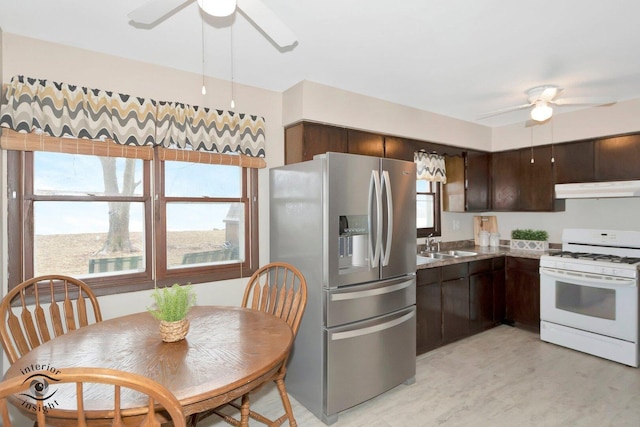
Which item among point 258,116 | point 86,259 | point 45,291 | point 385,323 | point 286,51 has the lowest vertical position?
point 385,323

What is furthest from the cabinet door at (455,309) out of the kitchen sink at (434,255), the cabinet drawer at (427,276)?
the kitchen sink at (434,255)

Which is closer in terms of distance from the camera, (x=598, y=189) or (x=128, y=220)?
(x=128, y=220)

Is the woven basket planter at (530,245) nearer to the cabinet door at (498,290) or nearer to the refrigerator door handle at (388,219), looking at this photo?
the cabinet door at (498,290)

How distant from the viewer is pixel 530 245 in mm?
4242

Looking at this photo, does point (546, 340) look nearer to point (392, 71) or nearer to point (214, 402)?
point (392, 71)

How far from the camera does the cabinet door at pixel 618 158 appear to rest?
331 cm

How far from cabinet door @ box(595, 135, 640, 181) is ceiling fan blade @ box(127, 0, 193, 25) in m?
4.14

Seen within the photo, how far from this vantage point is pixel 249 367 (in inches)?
54.0

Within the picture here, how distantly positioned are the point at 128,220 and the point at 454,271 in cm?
305

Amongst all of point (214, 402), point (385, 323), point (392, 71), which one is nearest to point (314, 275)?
point (385, 323)

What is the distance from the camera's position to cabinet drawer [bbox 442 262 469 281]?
11.1ft

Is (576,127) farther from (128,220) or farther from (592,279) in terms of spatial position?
(128,220)

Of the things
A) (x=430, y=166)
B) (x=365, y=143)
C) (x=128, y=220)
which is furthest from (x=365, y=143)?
(x=128, y=220)

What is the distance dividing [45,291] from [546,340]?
14.7ft
